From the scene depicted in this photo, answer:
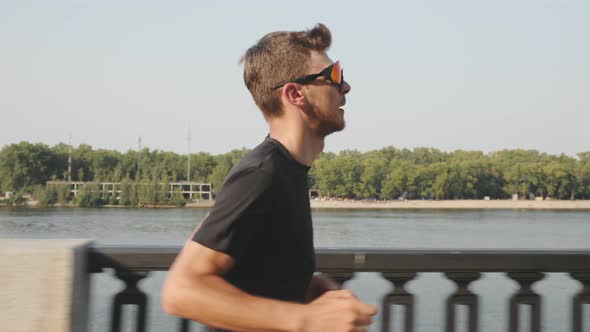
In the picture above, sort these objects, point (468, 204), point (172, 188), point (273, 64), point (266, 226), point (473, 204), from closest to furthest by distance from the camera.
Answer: point (266, 226) → point (273, 64) → point (172, 188) → point (473, 204) → point (468, 204)

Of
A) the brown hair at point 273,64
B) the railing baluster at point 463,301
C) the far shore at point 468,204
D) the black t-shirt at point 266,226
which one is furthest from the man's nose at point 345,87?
the far shore at point 468,204

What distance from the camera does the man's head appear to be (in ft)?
4.90

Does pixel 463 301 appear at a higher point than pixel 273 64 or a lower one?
lower

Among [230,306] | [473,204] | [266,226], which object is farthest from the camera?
[473,204]

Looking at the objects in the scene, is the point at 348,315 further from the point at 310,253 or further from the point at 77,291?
the point at 77,291

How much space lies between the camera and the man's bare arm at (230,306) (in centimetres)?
126

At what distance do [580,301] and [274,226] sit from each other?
78.0 inches

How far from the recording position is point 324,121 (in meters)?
1.53

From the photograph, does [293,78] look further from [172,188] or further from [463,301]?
[172,188]

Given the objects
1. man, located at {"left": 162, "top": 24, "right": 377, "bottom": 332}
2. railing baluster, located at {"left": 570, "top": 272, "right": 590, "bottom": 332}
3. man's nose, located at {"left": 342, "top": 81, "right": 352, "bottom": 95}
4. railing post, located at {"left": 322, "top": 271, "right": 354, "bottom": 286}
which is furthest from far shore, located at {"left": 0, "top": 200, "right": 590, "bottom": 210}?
man, located at {"left": 162, "top": 24, "right": 377, "bottom": 332}

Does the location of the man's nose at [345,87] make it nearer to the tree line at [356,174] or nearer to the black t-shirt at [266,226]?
the black t-shirt at [266,226]

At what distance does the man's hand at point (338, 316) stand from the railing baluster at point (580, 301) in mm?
1836

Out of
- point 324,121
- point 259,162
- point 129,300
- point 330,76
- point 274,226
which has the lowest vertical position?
point 129,300

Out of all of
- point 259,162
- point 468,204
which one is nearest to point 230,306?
point 259,162
